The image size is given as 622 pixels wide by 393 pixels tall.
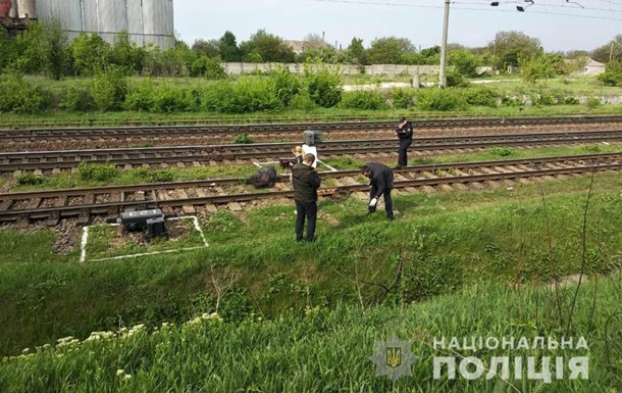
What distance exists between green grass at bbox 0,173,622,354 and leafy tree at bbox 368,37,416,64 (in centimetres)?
5969

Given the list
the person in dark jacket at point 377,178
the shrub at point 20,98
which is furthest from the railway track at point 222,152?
the shrub at point 20,98

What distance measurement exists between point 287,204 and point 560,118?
22.9 meters

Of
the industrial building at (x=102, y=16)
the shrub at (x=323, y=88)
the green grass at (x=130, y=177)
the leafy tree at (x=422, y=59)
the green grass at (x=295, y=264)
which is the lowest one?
the green grass at (x=295, y=264)

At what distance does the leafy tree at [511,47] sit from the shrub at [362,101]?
38114 mm

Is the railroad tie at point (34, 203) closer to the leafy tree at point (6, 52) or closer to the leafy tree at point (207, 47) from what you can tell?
the leafy tree at point (6, 52)

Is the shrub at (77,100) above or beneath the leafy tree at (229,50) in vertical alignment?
beneath

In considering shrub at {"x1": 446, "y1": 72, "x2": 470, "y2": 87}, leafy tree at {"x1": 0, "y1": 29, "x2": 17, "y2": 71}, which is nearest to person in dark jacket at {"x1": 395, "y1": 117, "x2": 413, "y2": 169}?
leafy tree at {"x1": 0, "y1": 29, "x2": 17, "y2": 71}

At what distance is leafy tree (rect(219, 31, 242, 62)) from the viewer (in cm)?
6244

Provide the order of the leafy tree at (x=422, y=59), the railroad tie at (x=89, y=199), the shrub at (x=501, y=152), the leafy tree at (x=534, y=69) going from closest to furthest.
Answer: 1. the railroad tie at (x=89, y=199)
2. the shrub at (x=501, y=152)
3. the leafy tree at (x=534, y=69)
4. the leafy tree at (x=422, y=59)

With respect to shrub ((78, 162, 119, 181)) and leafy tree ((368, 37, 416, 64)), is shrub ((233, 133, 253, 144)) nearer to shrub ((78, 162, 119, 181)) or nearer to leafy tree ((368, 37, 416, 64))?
shrub ((78, 162, 119, 181))

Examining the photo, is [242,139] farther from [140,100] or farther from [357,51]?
[357,51]

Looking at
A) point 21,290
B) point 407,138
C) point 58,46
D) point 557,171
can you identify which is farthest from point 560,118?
point 58,46

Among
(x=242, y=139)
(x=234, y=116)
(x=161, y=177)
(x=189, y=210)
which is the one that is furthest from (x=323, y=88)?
(x=189, y=210)

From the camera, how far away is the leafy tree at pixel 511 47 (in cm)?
6521
